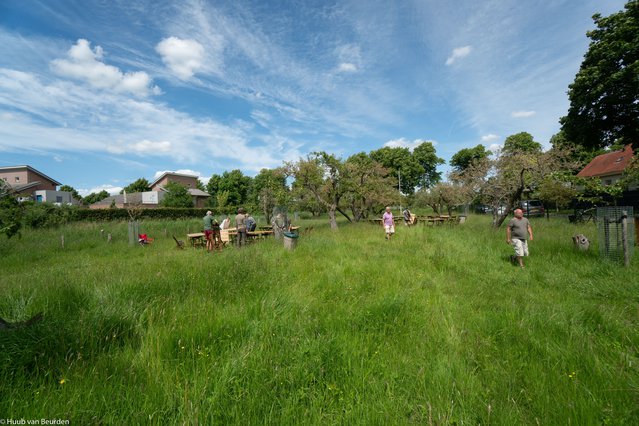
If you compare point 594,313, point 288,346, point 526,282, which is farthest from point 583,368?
point 526,282

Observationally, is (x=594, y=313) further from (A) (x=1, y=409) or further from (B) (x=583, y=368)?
(A) (x=1, y=409)

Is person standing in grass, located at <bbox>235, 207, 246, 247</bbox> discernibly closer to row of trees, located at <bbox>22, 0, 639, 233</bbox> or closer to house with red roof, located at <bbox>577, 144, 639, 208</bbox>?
row of trees, located at <bbox>22, 0, 639, 233</bbox>

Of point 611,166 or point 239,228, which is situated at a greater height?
point 611,166

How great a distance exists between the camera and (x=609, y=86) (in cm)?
1711

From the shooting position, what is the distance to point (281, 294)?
4.35 m

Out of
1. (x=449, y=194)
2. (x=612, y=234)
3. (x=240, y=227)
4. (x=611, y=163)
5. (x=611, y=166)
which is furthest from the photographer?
(x=449, y=194)

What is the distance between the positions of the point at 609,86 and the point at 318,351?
24.9 metres

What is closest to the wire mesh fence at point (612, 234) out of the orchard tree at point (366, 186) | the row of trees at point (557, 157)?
the row of trees at point (557, 157)

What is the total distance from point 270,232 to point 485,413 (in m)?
13.4

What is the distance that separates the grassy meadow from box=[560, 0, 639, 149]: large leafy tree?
62.6 feet

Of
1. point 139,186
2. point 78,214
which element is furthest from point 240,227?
point 139,186

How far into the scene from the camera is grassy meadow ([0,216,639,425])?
208cm

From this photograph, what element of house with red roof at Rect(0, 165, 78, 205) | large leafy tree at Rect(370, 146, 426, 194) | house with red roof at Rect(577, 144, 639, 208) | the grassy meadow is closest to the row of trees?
house with red roof at Rect(577, 144, 639, 208)

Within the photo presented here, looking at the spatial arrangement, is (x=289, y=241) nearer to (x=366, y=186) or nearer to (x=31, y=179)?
(x=366, y=186)
